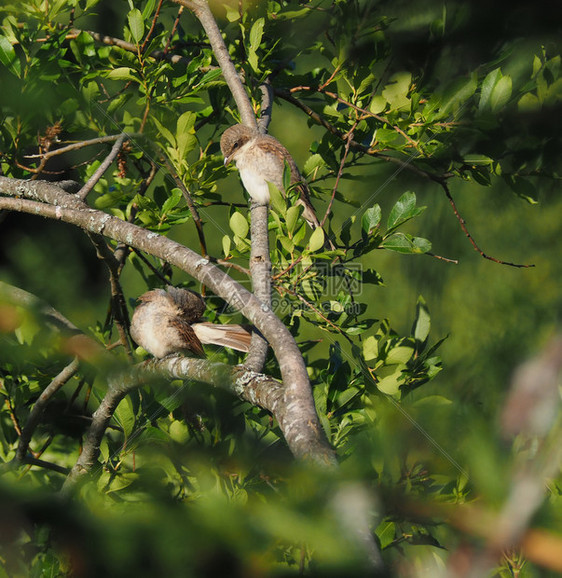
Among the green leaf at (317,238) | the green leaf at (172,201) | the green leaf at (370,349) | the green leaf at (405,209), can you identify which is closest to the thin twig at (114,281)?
the green leaf at (172,201)

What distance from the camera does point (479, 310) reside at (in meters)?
2.22

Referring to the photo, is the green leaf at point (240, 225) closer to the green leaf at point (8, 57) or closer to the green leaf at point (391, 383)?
the green leaf at point (391, 383)

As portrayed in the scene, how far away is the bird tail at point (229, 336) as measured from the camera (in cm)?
223

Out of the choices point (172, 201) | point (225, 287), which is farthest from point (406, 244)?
point (172, 201)

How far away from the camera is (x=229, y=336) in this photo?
2355 mm

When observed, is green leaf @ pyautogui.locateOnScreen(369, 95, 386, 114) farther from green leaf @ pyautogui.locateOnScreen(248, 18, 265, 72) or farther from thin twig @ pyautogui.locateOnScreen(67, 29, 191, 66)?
thin twig @ pyautogui.locateOnScreen(67, 29, 191, 66)

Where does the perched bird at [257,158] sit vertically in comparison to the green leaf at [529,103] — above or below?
below

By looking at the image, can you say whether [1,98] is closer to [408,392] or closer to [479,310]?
[408,392]

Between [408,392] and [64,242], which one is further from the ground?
[64,242]

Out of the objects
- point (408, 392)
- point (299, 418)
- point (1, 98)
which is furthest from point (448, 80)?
point (1, 98)

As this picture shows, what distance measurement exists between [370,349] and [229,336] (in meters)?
0.63

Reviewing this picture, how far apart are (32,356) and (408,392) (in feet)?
4.67

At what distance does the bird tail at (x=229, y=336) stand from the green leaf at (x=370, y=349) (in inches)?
15.9

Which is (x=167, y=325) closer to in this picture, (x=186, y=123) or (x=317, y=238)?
(x=186, y=123)
